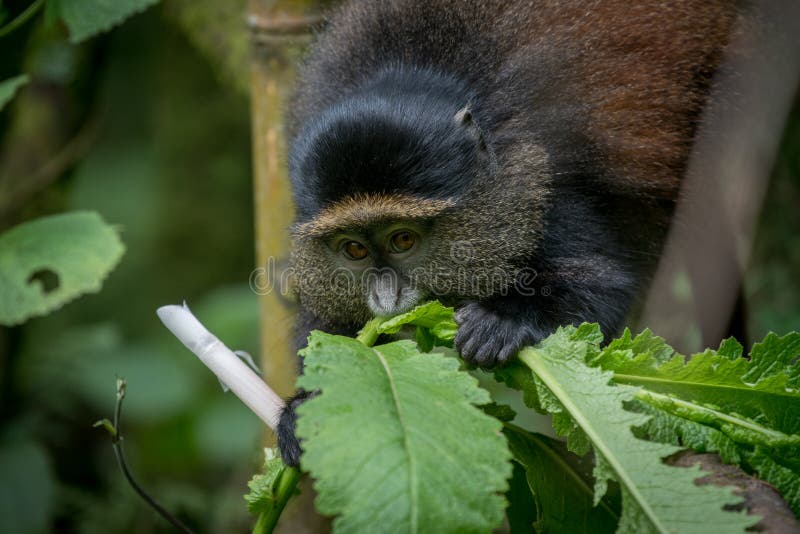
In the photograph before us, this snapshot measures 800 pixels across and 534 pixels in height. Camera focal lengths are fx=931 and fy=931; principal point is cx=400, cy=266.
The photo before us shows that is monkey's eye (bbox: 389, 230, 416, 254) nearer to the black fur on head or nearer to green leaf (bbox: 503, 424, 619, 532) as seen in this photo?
the black fur on head

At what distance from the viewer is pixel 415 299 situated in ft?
9.77

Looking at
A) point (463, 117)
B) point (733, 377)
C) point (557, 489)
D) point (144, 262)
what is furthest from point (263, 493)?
point (144, 262)

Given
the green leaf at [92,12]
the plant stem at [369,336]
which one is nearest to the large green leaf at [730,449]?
the plant stem at [369,336]

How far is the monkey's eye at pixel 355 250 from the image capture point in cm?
312

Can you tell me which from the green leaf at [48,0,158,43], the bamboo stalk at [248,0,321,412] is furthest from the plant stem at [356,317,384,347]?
the green leaf at [48,0,158,43]

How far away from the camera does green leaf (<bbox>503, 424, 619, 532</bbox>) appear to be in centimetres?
230

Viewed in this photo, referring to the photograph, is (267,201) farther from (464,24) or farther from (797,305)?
(797,305)

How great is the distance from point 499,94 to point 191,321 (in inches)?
58.1

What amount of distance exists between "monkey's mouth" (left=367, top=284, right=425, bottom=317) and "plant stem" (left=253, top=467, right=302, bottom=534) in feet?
2.63

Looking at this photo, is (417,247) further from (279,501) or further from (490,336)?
(279,501)

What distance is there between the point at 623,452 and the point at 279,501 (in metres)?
0.77

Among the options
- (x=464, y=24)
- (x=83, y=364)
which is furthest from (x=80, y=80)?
(x=464, y=24)

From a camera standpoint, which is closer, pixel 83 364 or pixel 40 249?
pixel 40 249

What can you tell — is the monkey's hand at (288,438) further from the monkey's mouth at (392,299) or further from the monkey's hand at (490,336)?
the monkey's hand at (490,336)
